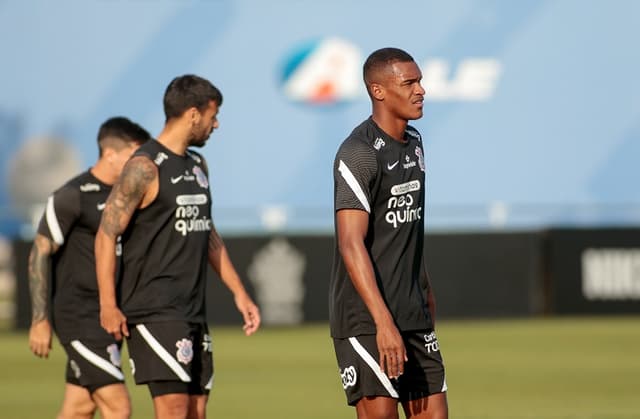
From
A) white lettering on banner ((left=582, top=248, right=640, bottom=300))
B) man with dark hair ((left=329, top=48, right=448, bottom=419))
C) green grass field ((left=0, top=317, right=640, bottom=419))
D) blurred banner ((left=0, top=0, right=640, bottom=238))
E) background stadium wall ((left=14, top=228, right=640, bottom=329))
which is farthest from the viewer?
blurred banner ((left=0, top=0, right=640, bottom=238))

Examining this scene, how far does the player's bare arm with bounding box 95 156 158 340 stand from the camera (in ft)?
30.1

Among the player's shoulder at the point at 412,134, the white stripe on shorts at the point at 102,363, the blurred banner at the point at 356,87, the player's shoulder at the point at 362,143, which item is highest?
the blurred banner at the point at 356,87

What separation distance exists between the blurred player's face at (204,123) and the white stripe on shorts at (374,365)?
173cm

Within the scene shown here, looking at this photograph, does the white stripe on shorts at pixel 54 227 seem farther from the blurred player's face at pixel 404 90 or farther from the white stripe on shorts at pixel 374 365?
the blurred player's face at pixel 404 90

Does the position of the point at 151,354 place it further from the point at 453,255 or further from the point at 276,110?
the point at 276,110

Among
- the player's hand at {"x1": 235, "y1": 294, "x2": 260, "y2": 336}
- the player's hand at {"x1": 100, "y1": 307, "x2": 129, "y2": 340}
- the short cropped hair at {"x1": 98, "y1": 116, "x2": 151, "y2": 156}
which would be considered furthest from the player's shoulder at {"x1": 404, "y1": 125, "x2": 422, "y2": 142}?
the short cropped hair at {"x1": 98, "y1": 116, "x2": 151, "y2": 156}

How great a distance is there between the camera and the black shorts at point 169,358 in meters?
9.18

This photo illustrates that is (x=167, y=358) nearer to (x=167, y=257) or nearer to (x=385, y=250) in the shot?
(x=167, y=257)

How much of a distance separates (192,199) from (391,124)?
147 cm

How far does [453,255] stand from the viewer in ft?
80.3

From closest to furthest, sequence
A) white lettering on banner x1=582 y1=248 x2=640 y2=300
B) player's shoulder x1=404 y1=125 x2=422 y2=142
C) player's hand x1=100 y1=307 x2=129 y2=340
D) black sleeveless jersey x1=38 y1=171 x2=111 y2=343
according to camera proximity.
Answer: player's shoulder x1=404 y1=125 x2=422 y2=142 → player's hand x1=100 y1=307 x2=129 y2=340 → black sleeveless jersey x1=38 y1=171 x2=111 y2=343 → white lettering on banner x1=582 y1=248 x2=640 y2=300

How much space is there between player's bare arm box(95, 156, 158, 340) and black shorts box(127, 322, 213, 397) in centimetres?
12

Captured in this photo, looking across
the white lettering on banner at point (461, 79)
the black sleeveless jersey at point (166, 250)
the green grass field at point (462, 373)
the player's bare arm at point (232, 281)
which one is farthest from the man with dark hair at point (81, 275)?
the white lettering on banner at point (461, 79)

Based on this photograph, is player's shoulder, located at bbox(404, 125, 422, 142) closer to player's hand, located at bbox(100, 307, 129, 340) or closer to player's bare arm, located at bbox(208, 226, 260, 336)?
player's bare arm, located at bbox(208, 226, 260, 336)
